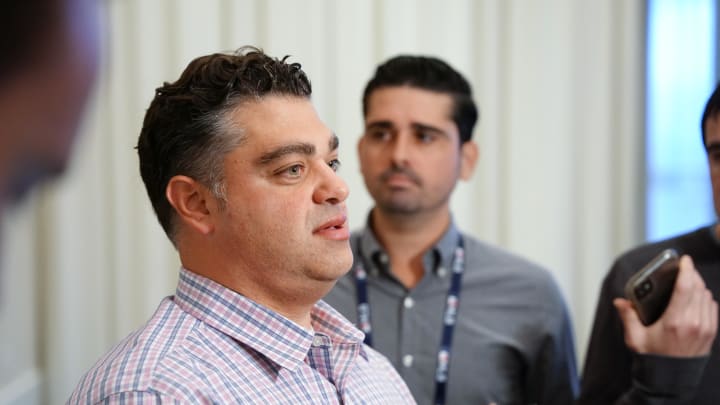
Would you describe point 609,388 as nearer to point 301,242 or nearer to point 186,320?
point 301,242

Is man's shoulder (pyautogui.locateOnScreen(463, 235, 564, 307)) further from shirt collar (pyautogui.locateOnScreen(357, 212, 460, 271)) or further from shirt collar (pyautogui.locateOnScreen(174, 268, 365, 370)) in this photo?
shirt collar (pyautogui.locateOnScreen(174, 268, 365, 370))

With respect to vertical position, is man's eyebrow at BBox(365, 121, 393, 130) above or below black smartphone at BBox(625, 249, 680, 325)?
above

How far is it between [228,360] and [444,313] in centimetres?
98

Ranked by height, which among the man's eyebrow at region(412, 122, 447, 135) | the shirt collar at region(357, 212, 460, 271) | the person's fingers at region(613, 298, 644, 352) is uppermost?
the man's eyebrow at region(412, 122, 447, 135)

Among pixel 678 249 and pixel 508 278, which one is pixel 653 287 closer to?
pixel 678 249

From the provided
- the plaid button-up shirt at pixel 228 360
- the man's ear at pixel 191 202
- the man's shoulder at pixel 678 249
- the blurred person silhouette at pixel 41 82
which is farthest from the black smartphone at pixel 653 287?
the blurred person silhouette at pixel 41 82

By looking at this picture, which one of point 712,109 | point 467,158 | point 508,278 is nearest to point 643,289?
point 712,109

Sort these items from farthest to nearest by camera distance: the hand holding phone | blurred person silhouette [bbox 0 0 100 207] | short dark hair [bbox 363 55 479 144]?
short dark hair [bbox 363 55 479 144] < the hand holding phone < blurred person silhouette [bbox 0 0 100 207]

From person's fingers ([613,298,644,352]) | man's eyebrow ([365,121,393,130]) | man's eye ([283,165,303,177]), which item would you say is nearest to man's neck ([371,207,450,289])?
man's eyebrow ([365,121,393,130])

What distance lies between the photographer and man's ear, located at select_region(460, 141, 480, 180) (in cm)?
221

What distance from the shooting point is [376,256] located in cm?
206

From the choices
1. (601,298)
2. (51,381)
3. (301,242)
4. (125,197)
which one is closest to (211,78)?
(301,242)

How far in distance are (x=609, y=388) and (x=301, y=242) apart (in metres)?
0.89

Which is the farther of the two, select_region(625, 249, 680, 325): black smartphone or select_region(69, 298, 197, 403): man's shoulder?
select_region(625, 249, 680, 325): black smartphone
